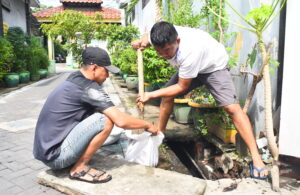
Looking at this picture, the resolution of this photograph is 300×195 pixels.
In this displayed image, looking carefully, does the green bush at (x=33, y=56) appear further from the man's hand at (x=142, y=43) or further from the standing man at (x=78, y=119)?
the standing man at (x=78, y=119)

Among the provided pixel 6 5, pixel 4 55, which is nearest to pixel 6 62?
pixel 4 55

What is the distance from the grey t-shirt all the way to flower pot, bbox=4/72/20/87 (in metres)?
9.08

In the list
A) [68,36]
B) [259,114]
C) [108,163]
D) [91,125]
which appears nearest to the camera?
[91,125]

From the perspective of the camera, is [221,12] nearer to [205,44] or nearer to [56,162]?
[205,44]

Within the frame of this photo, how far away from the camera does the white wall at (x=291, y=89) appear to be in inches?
112

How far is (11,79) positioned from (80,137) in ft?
30.9

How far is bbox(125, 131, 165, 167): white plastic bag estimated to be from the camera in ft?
10.3

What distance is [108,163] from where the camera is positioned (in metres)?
3.19

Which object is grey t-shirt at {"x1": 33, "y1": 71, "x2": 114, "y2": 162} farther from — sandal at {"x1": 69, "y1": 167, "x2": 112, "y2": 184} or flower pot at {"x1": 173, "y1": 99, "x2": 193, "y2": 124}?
flower pot at {"x1": 173, "y1": 99, "x2": 193, "y2": 124}

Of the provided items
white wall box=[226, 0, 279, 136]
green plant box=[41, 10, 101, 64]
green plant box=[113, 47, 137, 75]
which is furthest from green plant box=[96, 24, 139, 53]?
white wall box=[226, 0, 279, 136]

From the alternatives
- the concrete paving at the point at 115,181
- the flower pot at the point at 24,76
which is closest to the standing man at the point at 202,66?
the concrete paving at the point at 115,181

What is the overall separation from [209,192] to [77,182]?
1.34m

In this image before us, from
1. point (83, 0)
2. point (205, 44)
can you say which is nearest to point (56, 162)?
point (205, 44)

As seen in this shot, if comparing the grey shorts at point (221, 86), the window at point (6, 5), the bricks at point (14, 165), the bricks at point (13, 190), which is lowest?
the bricks at point (13, 190)
